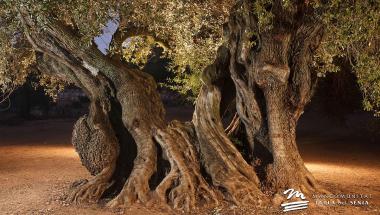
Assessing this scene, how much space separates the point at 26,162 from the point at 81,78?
6.65 metres

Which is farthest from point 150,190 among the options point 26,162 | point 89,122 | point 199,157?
point 26,162

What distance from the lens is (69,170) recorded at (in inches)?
570

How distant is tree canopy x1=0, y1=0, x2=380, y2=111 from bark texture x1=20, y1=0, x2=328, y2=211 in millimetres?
476

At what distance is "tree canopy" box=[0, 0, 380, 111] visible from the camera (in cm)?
865

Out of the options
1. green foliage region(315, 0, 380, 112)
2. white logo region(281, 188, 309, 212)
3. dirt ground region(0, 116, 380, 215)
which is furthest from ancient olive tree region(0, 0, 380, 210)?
dirt ground region(0, 116, 380, 215)

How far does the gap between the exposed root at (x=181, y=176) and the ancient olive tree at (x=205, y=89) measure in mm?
23

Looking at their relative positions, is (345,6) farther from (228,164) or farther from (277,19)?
(228,164)

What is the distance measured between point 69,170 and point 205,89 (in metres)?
5.73

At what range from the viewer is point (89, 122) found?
10.9 m

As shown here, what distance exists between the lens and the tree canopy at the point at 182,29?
8.65 meters

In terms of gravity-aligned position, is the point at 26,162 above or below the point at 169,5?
below

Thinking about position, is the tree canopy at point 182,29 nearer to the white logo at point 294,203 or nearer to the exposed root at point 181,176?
the white logo at point 294,203

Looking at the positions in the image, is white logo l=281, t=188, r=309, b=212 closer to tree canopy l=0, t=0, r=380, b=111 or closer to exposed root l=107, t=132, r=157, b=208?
tree canopy l=0, t=0, r=380, b=111

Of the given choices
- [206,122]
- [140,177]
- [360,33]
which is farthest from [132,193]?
[360,33]
